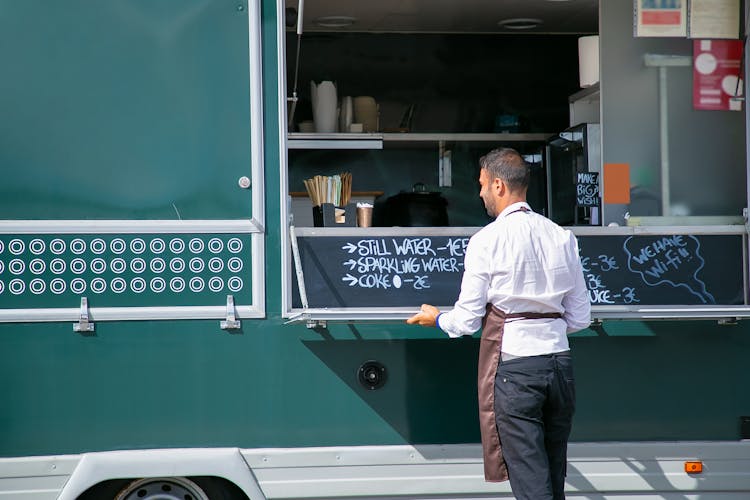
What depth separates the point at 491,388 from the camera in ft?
11.7

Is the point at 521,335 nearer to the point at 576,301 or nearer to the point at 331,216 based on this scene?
the point at 576,301

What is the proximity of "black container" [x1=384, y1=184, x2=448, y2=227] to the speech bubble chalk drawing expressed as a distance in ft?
9.01

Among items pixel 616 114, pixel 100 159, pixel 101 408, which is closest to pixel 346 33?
pixel 616 114

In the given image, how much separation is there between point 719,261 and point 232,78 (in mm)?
2234

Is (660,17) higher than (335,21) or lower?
lower

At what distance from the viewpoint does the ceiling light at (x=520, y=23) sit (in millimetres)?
6946

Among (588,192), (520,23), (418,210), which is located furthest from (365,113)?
(588,192)

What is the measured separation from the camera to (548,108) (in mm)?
7355

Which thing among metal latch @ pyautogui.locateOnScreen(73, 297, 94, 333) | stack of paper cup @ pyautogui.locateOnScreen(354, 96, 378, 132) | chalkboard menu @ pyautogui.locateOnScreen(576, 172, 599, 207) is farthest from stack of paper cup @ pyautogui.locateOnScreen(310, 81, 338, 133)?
metal latch @ pyautogui.locateOnScreen(73, 297, 94, 333)

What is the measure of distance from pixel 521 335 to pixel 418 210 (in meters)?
3.60

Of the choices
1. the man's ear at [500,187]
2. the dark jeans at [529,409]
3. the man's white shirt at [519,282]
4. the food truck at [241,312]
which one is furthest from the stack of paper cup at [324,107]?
the dark jeans at [529,409]

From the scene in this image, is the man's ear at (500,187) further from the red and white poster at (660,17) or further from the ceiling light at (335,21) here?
the ceiling light at (335,21)

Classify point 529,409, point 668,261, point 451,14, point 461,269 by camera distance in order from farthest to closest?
point 451,14 → point 668,261 → point 461,269 → point 529,409

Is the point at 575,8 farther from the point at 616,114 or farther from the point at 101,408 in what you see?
the point at 101,408
